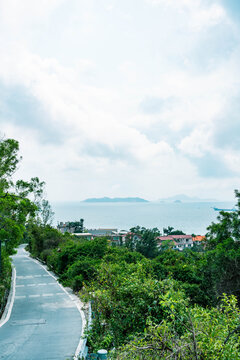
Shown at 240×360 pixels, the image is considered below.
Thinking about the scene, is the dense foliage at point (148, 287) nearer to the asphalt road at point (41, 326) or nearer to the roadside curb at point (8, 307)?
the roadside curb at point (8, 307)

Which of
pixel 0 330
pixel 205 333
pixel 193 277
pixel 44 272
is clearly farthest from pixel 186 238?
pixel 205 333

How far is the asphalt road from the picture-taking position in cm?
809

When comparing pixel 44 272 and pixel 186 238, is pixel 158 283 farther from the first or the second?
pixel 186 238

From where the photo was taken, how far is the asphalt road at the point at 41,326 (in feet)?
26.5

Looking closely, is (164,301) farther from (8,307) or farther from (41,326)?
(8,307)

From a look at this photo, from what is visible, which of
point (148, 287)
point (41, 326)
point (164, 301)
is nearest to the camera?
point (164, 301)

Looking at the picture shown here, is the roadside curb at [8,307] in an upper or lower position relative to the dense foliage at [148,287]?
lower

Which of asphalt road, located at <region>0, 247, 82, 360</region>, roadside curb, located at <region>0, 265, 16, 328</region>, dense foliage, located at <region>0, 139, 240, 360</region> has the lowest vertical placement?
roadside curb, located at <region>0, 265, 16, 328</region>

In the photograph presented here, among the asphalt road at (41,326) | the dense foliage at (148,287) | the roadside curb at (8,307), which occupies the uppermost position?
the dense foliage at (148,287)

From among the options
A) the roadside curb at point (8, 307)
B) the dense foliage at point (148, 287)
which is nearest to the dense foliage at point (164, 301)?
the dense foliage at point (148, 287)

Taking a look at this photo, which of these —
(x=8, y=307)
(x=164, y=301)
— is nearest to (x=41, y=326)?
(x=8, y=307)

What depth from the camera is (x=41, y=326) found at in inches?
407

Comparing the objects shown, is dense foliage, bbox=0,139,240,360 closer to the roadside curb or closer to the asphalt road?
the roadside curb

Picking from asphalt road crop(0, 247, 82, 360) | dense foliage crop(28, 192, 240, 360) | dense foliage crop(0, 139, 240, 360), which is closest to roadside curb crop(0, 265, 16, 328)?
asphalt road crop(0, 247, 82, 360)
